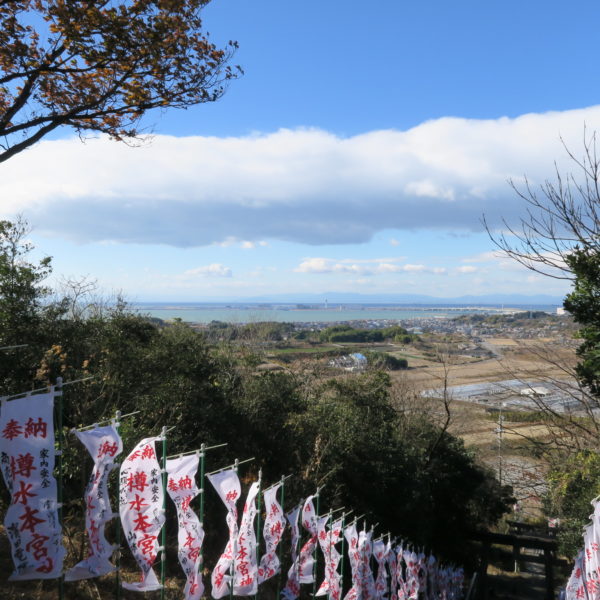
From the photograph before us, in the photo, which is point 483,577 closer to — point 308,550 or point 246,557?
point 308,550

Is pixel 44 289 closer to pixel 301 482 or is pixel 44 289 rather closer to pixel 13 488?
pixel 301 482

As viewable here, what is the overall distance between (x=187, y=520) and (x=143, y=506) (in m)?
0.68

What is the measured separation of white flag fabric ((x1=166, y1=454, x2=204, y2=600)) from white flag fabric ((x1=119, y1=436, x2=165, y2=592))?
10.8 inches

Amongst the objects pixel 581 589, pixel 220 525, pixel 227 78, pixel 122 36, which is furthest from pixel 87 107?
pixel 581 589

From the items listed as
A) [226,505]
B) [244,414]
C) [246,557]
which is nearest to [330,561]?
[246,557]

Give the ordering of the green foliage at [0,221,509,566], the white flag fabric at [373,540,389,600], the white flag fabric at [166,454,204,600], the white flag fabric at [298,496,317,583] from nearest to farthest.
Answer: the white flag fabric at [166,454,204,600] → the white flag fabric at [298,496,317,583] → the white flag fabric at [373,540,389,600] → the green foliage at [0,221,509,566]

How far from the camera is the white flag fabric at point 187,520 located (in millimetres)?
5707

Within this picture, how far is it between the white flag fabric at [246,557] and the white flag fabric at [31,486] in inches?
97.0

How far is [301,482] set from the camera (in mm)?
12242

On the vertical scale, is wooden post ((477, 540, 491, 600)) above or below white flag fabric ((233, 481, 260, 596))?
below

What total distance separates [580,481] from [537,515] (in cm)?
2009

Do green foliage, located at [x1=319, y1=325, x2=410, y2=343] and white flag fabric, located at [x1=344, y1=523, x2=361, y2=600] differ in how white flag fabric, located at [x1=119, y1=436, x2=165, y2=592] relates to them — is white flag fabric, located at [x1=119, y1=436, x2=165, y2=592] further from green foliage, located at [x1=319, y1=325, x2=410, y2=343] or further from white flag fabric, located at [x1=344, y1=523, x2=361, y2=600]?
green foliage, located at [x1=319, y1=325, x2=410, y2=343]

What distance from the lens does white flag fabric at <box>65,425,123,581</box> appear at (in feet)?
16.3

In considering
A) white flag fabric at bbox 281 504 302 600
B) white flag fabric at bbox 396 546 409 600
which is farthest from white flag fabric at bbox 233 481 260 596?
white flag fabric at bbox 396 546 409 600
